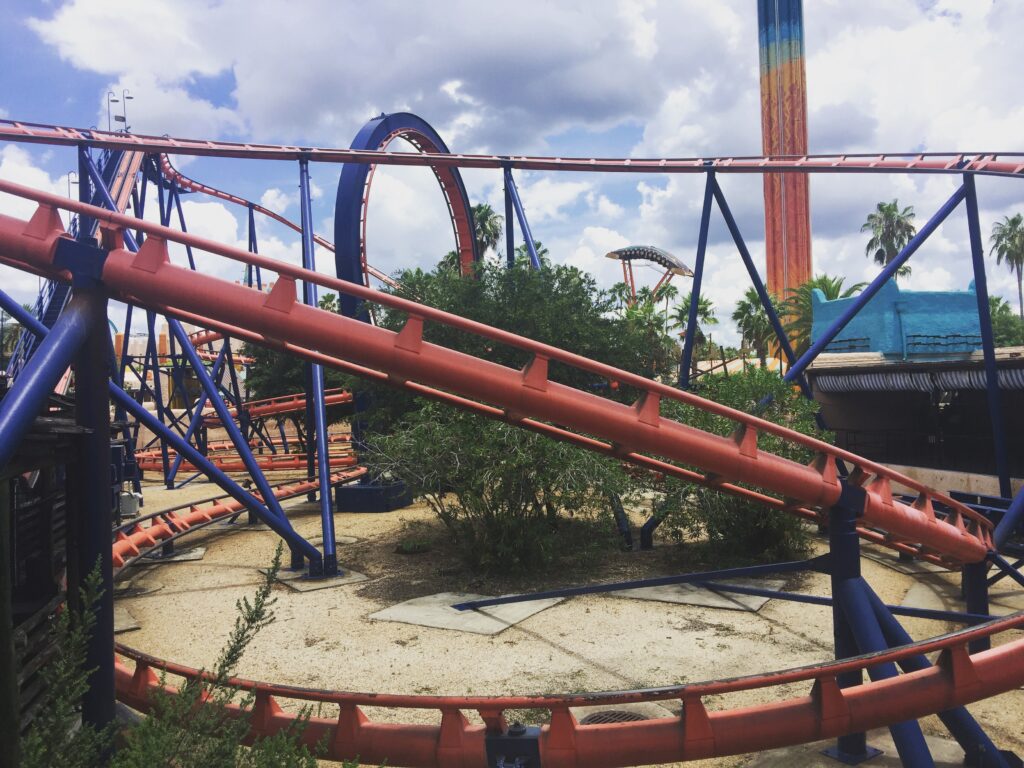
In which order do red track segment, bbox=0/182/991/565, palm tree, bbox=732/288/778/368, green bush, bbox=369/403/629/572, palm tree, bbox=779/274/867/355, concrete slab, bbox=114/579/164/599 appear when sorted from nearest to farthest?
red track segment, bbox=0/182/991/565, concrete slab, bbox=114/579/164/599, green bush, bbox=369/403/629/572, palm tree, bbox=779/274/867/355, palm tree, bbox=732/288/778/368

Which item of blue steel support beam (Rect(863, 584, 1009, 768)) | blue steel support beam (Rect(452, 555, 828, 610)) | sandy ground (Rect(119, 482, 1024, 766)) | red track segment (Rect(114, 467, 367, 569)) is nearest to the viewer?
blue steel support beam (Rect(863, 584, 1009, 768))

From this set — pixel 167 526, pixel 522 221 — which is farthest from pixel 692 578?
pixel 522 221

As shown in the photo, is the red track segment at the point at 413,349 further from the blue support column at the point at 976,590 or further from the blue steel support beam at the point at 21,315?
the blue steel support beam at the point at 21,315

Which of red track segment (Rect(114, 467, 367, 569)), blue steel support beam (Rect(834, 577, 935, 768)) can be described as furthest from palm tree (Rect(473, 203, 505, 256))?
blue steel support beam (Rect(834, 577, 935, 768))

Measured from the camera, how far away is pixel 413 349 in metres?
4.76

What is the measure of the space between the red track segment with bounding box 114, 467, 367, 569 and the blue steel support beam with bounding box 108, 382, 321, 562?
62.7 inches

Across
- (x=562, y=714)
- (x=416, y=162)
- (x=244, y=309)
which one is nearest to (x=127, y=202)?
(x=416, y=162)

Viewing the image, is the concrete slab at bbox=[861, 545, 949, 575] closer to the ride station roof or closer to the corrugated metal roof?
the corrugated metal roof

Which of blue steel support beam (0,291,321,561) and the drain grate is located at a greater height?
blue steel support beam (0,291,321,561)

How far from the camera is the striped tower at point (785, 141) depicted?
57375 mm

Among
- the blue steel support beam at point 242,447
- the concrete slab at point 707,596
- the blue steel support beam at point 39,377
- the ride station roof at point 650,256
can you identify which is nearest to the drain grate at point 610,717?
the concrete slab at point 707,596

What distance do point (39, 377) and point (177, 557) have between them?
8510 mm

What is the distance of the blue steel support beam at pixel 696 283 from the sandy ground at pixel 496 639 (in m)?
3.41

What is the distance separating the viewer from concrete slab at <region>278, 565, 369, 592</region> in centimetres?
978
